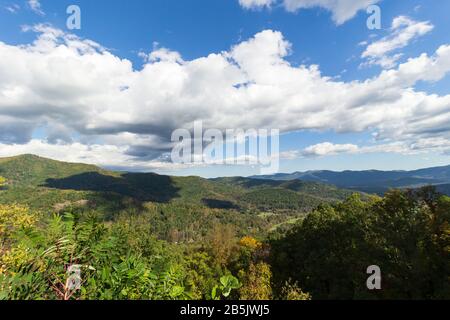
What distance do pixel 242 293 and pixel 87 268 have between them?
29.2 m

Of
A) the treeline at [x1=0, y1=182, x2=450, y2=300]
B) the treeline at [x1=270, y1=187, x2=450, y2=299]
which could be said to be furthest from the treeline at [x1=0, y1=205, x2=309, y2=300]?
the treeline at [x1=270, y1=187, x2=450, y2=299]

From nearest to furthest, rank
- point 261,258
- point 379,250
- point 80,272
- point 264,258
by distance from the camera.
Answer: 1. point 80,272
2. point 379,250
3. point 264,258
4. point 261,258

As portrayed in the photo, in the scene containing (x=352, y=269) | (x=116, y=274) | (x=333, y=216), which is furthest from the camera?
(x=333, y=216)

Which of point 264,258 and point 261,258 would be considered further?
point 261,258

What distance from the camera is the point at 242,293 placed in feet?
100

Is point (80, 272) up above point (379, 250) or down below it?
above

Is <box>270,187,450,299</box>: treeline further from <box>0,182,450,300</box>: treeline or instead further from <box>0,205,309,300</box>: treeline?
<box>0,205,309,300</box>: treeline

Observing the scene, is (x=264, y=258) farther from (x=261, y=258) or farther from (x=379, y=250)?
(x=379, y=250)

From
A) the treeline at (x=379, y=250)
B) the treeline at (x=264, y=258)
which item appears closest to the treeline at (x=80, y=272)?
the treeline at (x=264, y=258)

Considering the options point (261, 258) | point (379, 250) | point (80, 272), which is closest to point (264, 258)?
point (261, 258)

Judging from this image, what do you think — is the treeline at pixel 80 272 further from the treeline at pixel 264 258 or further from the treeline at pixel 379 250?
the treeline at pixel 379 250

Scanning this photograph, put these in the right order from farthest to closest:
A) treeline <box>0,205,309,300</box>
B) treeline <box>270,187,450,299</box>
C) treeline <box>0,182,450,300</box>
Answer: treeline <box>270,187,450,299</box>, treeline <box>0,182,450,300</box>, treeline <box>0,205,309,300</box>
